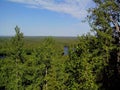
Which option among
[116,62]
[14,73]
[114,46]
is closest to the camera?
[114,46]

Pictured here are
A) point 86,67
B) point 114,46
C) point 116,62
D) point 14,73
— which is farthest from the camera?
point 14,73

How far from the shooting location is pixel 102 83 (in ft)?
106

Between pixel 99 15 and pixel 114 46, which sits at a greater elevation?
pixel 99 15

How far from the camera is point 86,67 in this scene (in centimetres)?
2133

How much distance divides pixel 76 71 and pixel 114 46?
12127 millimetres

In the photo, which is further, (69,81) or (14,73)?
(14,73)

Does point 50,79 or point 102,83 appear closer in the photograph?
point 102,83

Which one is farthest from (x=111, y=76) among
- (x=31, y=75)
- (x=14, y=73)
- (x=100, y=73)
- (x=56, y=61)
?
(x=14, y=73)

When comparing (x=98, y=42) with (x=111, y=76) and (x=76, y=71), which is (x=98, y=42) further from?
(x=76, y=71)

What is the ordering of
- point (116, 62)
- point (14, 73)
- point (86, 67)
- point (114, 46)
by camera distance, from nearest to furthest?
point (86, 67) → point (114, 46) → point (116, 62) → point (14, 73)

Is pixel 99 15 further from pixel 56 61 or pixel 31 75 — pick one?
pixel 31 75

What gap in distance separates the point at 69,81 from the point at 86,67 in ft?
7.88

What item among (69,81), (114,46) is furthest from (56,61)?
(69,81)

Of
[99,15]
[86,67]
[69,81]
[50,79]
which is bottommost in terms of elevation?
[50,79]
